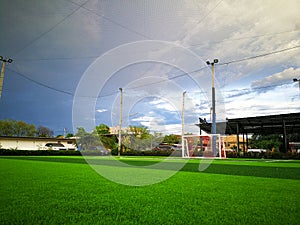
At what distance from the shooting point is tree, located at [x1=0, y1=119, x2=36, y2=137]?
54547mm

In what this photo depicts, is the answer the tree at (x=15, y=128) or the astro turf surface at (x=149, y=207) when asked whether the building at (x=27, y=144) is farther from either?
the astro turf surface at (x=149, y=207)

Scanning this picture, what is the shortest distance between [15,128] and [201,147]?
50625 mm

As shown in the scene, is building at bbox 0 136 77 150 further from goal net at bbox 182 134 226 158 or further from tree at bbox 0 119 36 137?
goal net at bbox 182 134 226 158

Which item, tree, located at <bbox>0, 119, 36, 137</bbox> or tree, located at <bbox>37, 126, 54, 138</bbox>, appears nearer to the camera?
tree, located at <bbox>0, 119, 36, 137</bbox>

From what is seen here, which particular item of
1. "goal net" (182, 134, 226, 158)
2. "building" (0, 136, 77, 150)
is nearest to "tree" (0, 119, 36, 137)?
"building" (0, 136, 77, 150)

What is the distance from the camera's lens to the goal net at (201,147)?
20.9 metres

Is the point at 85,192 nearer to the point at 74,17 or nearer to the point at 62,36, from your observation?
the point at 74,17

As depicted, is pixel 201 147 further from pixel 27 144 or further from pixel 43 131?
pixel 43 131

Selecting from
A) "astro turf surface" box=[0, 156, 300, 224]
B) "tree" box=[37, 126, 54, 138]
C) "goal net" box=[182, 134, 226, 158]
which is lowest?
"astro turf surface" box=[0, 156, 300, 224]

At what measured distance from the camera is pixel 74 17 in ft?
44.4

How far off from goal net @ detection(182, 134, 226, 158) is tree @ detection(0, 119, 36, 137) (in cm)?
4780

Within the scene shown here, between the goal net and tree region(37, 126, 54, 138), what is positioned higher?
tree region(37, 126, 54, 138)

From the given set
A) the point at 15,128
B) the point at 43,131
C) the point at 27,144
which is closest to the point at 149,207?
the point at 27,144

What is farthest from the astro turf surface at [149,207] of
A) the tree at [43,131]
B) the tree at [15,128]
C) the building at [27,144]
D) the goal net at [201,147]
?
the tree at [43,131]
